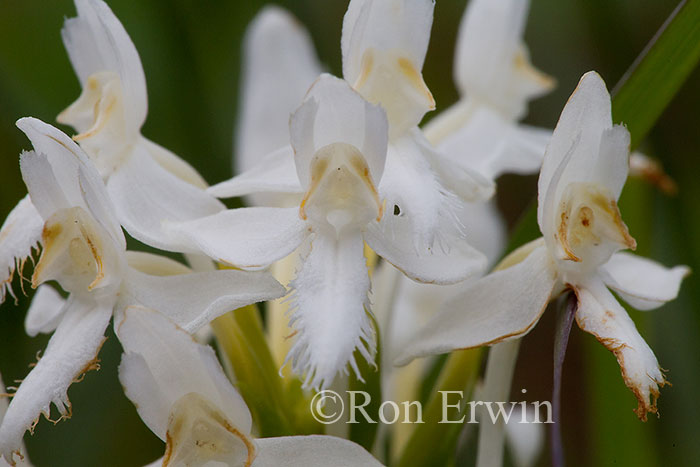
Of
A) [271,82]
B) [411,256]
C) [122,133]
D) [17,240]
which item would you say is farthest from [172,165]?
[271,82]

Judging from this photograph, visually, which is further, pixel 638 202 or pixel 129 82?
pixel 638 202

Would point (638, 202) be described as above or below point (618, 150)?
below

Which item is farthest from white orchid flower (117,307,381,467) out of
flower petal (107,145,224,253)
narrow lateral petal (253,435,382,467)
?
flower petal (107,145,224,253)

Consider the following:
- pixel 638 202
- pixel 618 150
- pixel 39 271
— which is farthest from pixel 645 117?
pixel 39 271

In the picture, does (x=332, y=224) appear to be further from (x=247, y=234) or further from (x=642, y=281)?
(x=642, y=281)

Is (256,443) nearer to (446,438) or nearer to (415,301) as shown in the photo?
(446,438)

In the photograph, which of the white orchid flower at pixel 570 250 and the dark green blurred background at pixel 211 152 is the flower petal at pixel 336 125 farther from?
the dark green blurred background at pixel 211 152
